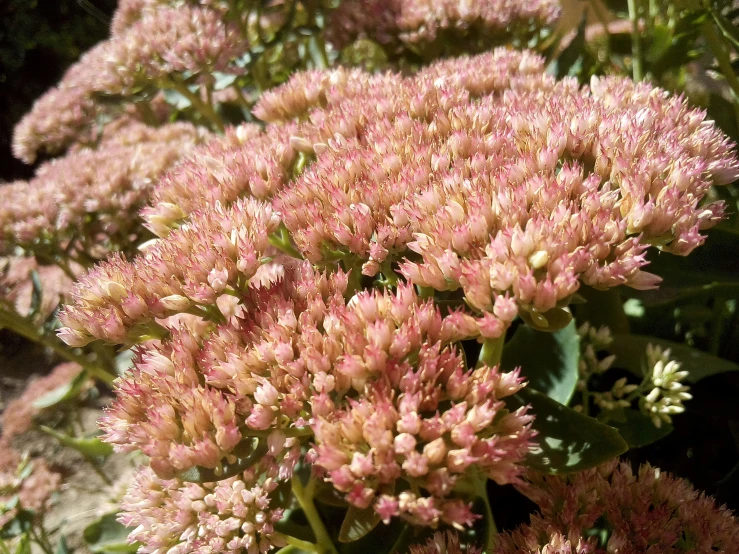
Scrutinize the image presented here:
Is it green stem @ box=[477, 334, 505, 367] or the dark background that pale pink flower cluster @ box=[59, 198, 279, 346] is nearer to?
green stem @ box=[477, 334, 505, 367]

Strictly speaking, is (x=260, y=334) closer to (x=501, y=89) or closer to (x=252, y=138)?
(x=252, y=138)

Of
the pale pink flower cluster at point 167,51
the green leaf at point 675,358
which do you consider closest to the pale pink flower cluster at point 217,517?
the green leaf at point 675,358

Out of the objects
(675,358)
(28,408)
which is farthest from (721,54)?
(28,408)

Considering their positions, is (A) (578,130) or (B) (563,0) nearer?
(A) (578,130)

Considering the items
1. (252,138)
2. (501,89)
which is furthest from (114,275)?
(501,89)

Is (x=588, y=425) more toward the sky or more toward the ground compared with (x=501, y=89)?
more toward the ground

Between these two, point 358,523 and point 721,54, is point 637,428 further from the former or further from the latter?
point 721,54

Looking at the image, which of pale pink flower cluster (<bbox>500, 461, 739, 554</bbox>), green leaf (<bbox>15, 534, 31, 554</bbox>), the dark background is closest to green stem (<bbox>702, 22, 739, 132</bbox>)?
pale pink flower cluster (<bbox>500, 461, 739, 554</bbox>)
